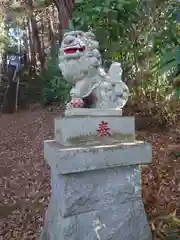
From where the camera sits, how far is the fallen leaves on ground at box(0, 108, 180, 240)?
9.57ft

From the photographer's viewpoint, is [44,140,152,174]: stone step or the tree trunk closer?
[44,140,152,174]: stone step

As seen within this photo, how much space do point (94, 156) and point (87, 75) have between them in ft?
1.91

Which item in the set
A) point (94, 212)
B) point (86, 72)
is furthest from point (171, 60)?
point (94, 212)

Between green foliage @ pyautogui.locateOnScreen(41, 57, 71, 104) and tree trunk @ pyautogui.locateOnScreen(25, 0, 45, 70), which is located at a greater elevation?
Answer: tree trunk @ pyautogui.locateOnScreen(25, 0, 45, 70)

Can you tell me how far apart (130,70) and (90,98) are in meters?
2.77

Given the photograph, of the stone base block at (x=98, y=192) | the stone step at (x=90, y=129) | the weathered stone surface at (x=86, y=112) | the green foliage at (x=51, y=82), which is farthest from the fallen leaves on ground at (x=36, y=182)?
the green foliage at (x=51, y=82)

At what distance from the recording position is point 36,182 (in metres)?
3.96

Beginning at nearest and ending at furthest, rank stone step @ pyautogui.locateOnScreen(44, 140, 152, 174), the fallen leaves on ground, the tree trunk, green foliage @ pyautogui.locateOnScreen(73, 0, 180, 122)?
stone step @ pyautogui.locateOnScreen(44, 140, 152, 174) < the fallen leaves on ground < green foliage @ pyautogui.locateOnScreen(73, 0, 180, 122) < the tree trunk

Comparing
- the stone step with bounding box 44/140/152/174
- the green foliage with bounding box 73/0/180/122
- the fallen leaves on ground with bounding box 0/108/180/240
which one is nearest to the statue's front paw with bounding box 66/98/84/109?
the stone step with bounding box 44/140/152/174

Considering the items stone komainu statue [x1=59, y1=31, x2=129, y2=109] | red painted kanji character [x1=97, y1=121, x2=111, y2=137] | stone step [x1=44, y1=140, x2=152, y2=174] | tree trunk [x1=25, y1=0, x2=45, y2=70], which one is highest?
tree trunk [x1=25, y1=0, x2=45, y2=70]

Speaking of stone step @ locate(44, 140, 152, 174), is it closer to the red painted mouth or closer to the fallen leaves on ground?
the red painted mouth

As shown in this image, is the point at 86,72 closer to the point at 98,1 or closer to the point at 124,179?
the point at 124,179

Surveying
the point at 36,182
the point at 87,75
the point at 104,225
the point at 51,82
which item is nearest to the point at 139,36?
the point at 36,182

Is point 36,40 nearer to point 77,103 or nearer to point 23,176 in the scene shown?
point 23,176
